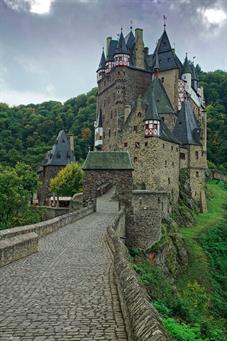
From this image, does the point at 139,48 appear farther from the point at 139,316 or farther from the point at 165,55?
the point at 139,316

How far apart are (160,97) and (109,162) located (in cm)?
2356

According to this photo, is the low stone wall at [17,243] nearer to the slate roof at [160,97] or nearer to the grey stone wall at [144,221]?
the grey stone wall at [144,221]

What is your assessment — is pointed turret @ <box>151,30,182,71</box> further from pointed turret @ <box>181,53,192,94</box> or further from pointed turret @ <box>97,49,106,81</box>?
pointed turret @ <box>97,49,106,81</box>

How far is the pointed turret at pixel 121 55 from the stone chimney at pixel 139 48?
2026mm

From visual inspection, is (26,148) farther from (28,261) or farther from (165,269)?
(28,261)

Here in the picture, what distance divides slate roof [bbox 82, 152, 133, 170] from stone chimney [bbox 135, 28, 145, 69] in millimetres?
28980

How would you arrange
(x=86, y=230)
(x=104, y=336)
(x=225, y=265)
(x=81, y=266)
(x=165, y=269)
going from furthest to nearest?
1. (x=225, y=265)
2. (x=165, y=269)
3. (x=86, y=230)
4. (x=81, y=266)
5. (x=104, y=336)

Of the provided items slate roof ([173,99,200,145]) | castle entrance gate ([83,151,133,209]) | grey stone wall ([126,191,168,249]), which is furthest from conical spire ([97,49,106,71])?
grey stone wall ([126,191,168,249])

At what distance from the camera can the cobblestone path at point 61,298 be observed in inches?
267

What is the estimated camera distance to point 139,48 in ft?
210

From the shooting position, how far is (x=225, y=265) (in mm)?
37531

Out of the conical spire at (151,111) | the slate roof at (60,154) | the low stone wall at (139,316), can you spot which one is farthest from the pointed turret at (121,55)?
the low stone wall at (139,316)

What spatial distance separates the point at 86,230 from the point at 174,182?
2920cm

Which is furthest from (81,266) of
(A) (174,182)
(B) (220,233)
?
(A) (174,182)
